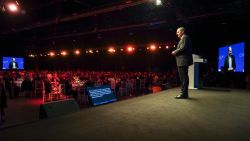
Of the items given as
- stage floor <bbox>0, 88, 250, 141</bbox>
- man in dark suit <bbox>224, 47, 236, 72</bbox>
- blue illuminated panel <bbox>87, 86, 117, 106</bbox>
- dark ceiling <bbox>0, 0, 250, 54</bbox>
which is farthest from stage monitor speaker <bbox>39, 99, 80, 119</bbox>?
man in dark suit <bbox>224, 47, 236, 72</bbox>

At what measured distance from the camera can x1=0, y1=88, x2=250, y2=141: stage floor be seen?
2174mm

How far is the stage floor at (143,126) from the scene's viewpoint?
2174mm

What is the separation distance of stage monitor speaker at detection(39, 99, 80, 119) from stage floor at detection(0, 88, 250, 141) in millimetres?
307

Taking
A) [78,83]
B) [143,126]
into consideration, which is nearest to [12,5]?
[78,83]

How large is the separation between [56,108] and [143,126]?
4.69 feet

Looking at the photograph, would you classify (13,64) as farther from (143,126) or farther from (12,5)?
(143,126)

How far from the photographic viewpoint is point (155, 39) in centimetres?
1612

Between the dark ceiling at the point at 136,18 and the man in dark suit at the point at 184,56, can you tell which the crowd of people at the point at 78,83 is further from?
the man in dark suit at the point at 184,56

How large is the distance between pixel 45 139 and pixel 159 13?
975 centimetres

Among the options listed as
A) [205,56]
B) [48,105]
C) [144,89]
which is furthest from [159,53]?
[48,105]

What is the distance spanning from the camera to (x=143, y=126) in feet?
8.32

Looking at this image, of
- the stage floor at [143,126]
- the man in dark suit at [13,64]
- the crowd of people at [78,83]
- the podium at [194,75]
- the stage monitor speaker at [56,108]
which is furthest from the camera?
the man in dark suit at [13,64]

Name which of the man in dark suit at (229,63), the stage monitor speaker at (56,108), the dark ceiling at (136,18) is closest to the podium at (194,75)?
the dark ceiling at (136,18)

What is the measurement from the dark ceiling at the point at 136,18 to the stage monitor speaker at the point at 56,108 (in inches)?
206
